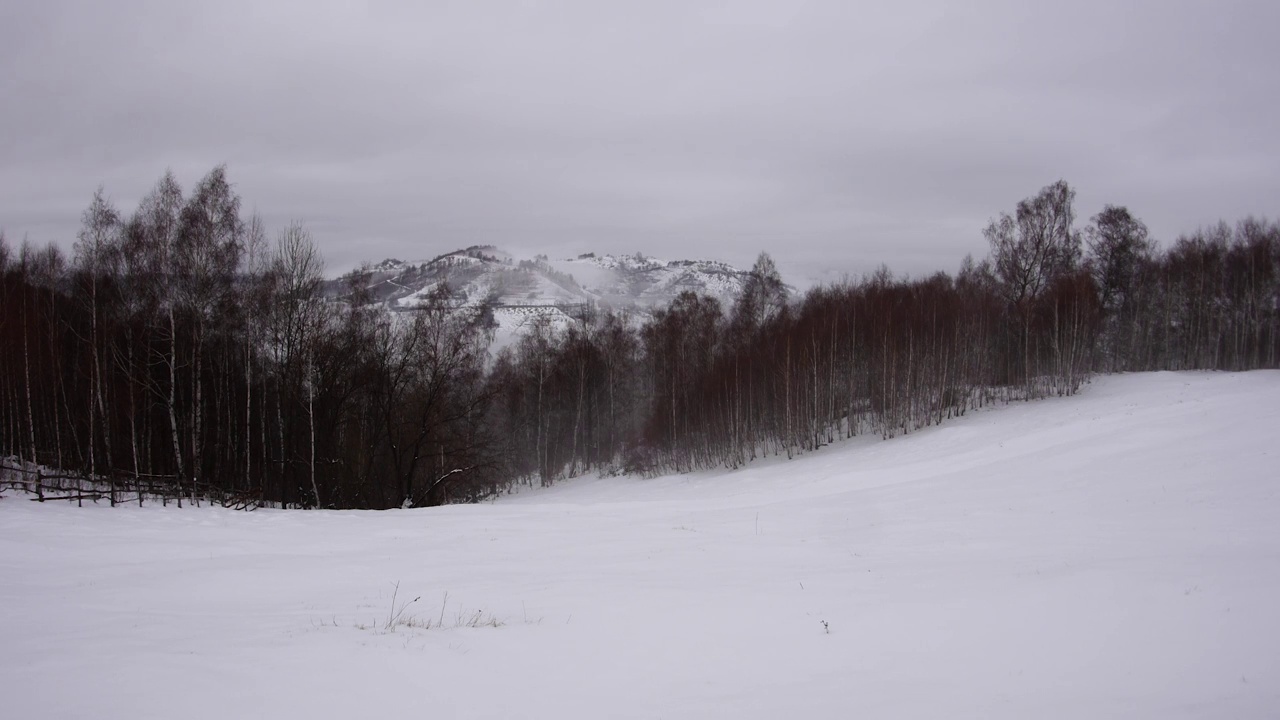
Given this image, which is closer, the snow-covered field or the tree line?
the snow-covered field

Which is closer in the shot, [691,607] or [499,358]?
[691,607]

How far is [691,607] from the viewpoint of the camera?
10406mm

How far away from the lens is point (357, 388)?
112 feet

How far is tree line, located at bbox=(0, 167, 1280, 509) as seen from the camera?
2755 cm

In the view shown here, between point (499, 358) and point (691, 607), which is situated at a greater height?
point (499, 358)

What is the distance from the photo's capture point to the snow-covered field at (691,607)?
6.63m

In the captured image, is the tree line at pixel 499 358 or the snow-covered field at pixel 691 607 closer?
the snow-covered field at pixel 691 607

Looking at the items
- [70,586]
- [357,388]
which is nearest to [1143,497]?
[70,586]

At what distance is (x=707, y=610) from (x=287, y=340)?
1032 inches

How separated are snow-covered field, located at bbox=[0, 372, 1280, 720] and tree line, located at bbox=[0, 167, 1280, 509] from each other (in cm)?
1082

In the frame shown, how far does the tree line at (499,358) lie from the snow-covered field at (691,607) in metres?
10.8

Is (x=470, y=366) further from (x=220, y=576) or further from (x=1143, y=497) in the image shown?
(x=1143, y=497)

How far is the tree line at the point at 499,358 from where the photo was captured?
90.4 ft

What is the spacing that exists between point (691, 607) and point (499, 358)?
56.8 m
